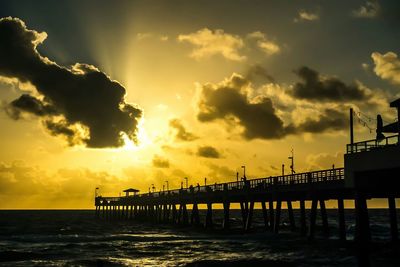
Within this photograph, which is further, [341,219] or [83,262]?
[341,219]

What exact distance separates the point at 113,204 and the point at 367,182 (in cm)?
10200

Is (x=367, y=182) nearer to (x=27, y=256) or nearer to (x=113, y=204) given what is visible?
(x=27, y=256)

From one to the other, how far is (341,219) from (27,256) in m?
27.1

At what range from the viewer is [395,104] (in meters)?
32.7

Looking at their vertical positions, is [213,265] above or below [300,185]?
below

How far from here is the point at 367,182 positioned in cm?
3469

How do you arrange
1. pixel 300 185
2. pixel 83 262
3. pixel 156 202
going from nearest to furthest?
pixel 83 262 < pixel 300 185 < pixel 156 202

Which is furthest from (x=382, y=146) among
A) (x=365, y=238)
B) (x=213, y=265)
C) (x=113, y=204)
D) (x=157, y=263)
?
(x=113, y=204)

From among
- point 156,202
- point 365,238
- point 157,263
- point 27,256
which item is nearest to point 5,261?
point 27,256

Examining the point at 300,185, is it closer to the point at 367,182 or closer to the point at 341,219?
the point at 341,219

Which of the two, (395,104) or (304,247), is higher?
(395,104)

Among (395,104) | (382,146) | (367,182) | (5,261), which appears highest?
(395,104)

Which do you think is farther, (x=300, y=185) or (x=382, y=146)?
(x=300, y=185)

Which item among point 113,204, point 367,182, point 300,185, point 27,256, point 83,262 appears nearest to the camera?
point 367,182
